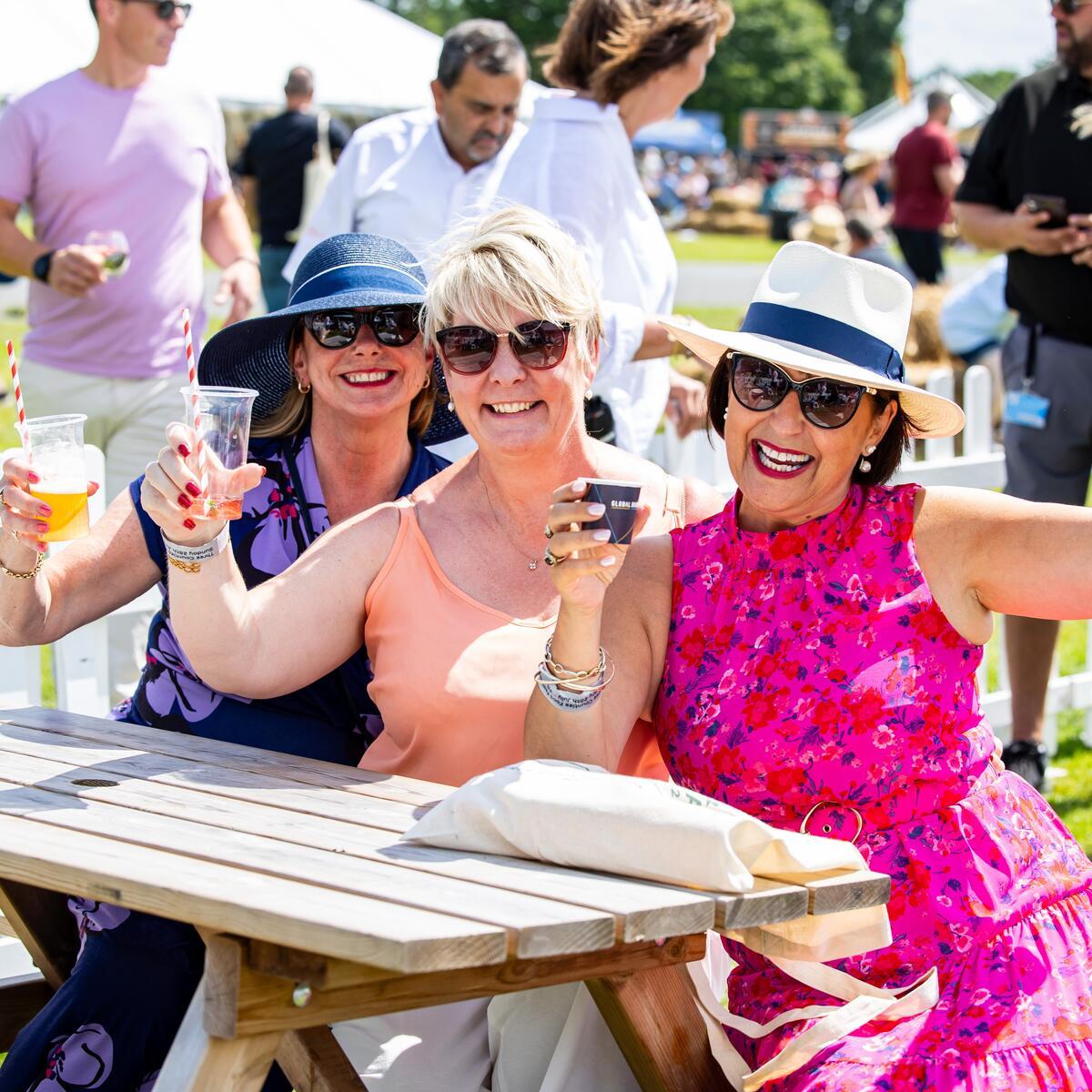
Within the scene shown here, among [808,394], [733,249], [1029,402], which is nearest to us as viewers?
[808,394]

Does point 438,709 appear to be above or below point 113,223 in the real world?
below

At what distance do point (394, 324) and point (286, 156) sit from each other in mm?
8699

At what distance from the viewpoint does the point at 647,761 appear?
9.75ft

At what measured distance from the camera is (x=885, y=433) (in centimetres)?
284

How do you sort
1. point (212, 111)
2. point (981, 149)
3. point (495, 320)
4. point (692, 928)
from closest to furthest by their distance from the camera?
point (692, 928) < point (495, 320) < point (981, 149) < point (212, 111)

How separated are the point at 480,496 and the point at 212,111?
3579 millimetres

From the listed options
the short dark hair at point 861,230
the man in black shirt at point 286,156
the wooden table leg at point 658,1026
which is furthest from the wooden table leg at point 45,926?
the short dark hair at point 861,230

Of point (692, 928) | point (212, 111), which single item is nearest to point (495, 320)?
point (692, 928)

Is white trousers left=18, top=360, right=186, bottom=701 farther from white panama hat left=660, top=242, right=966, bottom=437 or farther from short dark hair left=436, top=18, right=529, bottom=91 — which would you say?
white panama hat left=660, top=242, right=966, bottom=437

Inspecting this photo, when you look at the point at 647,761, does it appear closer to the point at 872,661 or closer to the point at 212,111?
the point at 872,661

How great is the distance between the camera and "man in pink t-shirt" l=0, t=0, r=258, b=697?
5.63 meters

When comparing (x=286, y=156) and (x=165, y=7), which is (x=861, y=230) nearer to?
(x=286, y=156)

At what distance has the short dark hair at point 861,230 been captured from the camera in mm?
11750

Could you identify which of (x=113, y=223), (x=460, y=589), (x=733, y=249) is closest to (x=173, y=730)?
(x=460, y=589)
